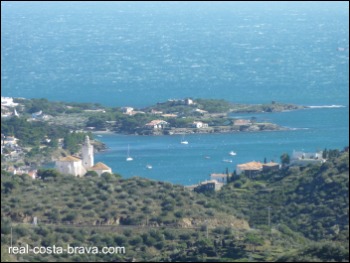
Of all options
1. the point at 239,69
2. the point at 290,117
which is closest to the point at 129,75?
the point at 239,69

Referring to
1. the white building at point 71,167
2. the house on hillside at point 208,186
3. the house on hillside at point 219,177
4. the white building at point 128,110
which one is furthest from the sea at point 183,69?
the white building at point 128,110

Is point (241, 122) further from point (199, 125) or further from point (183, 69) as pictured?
point (183, 69)

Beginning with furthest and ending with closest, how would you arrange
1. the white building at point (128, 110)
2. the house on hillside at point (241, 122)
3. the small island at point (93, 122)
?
the white building at point (128, 110) < the house on hillside at point (241, 122) < the small island at point (93, 122)

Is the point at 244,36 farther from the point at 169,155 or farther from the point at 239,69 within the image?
the point at 169,155

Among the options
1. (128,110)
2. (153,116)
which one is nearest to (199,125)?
(153,116)

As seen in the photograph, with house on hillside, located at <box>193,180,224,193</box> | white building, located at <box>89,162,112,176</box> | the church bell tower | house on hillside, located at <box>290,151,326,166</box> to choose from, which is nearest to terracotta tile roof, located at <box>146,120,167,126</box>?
house on hillside, located at <box>290,151,326,166</box>

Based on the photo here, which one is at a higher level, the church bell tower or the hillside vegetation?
the church bell tower

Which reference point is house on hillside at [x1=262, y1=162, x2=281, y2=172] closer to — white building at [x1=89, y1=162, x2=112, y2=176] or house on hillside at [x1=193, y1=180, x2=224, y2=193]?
house on hillside at [x1=193, y1=180, x2=224, y2=193]

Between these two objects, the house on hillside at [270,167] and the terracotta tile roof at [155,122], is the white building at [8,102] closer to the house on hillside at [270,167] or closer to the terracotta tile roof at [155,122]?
the terracotta tile roof at [155,122]
